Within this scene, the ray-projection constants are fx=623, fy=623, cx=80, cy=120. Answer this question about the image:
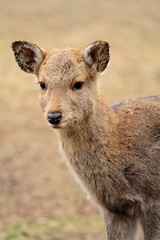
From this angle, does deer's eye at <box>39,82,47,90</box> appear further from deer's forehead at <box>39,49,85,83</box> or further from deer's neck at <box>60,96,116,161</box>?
deer's neck at <box>60,96,116,161</box>

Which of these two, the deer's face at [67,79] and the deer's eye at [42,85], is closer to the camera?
the deer's face at [67,79]

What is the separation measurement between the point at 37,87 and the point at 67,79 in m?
2.35

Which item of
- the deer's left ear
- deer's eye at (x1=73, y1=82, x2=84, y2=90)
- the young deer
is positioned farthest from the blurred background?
deer's eye at (x1=73, y1=82, x2=84, y2=90)

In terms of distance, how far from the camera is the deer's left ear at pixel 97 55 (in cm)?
738

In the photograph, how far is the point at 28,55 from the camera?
307 inches

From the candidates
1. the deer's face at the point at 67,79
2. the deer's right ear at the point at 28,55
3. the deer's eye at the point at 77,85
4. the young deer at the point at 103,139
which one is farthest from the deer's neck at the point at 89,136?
the deer's right ear at the point at 28,55

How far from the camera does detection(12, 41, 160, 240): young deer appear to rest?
7219 millimetres

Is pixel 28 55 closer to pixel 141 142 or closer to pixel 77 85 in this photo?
pixel 77 85

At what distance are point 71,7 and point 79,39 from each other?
8768 mm

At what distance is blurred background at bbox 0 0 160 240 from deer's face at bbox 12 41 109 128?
102 cm

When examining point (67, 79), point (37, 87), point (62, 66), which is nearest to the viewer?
point (67, 79)

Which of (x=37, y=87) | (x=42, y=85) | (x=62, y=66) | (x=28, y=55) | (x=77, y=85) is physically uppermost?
(x=37, y=87)

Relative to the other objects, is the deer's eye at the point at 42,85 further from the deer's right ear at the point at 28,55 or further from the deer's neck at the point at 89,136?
the deer's neck at the point at 89,136

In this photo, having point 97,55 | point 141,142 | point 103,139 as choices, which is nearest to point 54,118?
point 103,139
